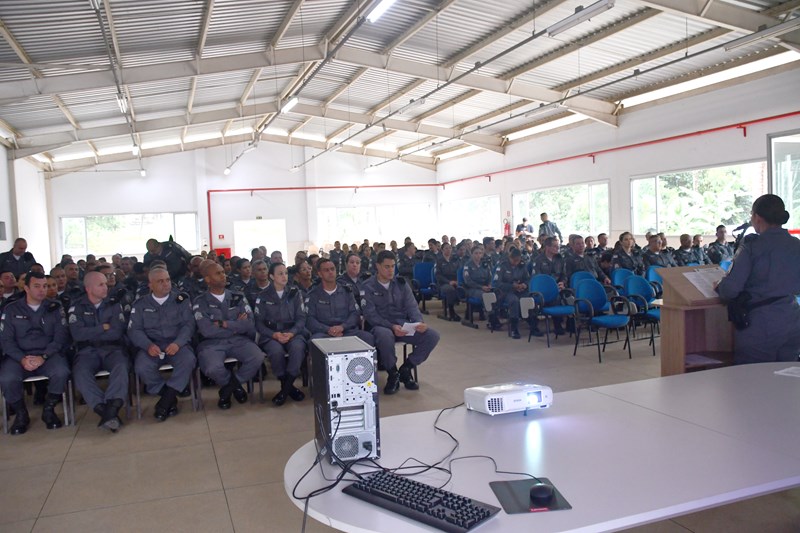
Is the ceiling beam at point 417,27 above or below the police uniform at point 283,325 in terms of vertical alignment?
above

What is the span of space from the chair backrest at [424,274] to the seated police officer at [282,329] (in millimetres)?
5553

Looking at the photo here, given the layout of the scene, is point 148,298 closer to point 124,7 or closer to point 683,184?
point 124,7

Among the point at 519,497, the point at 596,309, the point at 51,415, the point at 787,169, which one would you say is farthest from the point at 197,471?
the point at 787,169

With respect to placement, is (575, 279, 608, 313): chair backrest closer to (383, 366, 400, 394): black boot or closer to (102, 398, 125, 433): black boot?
(383, 366, 400, 394): black boot

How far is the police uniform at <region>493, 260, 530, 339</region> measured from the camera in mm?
8094

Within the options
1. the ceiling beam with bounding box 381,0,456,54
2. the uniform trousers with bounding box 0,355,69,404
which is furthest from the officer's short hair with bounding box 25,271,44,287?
the ceiling beam with bounding box 381,0,456,54

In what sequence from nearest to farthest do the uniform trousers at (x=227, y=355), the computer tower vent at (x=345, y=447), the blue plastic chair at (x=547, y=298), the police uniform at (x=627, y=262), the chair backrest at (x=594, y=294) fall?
the computer tower vent at (x=345, y=447) < the uniform trousers at (x=227, y=355) < the chair backrest at (x=594, y=294) < the blue plastic chair at (x=547, y=298) < the police uniform at (x=627, y=262)

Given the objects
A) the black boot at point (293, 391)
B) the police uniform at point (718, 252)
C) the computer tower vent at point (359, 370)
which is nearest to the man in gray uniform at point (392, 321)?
the black boot at point (293, 391)

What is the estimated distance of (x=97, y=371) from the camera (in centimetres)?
483

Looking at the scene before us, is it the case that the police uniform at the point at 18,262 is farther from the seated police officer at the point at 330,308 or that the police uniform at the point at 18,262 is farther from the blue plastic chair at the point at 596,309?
the blue plastic chair at the point at 596,309

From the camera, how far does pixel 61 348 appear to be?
4891 mm

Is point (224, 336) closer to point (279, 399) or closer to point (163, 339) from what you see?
point (163, 339)

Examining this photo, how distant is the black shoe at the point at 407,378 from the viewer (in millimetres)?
5559

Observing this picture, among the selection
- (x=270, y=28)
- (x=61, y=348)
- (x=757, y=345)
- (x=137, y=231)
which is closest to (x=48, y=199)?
(x=137, y=231)
